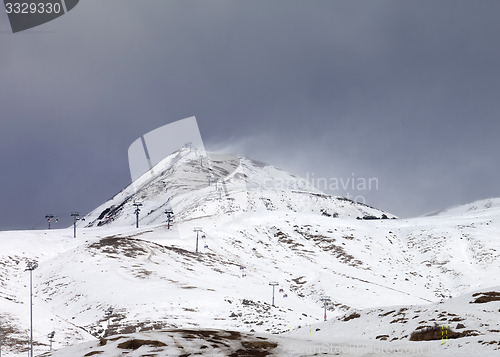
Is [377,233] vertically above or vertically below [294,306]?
above

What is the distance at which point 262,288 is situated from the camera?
3718 inches

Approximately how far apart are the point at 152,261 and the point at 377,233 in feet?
312

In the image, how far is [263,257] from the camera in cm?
12938

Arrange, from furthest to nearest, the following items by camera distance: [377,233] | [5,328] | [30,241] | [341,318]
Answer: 1. [377,233]
2. [30,241]
3. [5,328]
4. [341,318]

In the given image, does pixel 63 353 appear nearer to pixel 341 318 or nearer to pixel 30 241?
pixel 341 318

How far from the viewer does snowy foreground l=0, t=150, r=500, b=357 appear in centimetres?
1905

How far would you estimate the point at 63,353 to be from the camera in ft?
59.3

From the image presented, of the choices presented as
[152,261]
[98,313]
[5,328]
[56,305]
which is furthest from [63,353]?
[152,261]

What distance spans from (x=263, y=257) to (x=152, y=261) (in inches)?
1574

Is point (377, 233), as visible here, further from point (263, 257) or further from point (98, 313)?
point (98, 313)

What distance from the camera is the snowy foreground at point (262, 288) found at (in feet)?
62.5

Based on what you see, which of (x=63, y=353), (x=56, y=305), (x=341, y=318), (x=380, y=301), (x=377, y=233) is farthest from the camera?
(x=377, y=233)

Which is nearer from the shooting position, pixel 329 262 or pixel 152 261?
pixel 152 261

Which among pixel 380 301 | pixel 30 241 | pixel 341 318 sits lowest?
pixel 380 301
